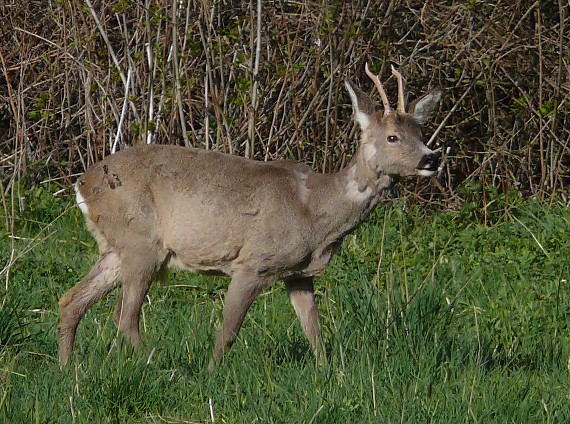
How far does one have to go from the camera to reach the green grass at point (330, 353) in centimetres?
455

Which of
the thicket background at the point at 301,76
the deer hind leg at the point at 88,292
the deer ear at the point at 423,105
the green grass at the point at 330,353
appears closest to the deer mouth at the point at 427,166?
the deer ear at the point at 423,105

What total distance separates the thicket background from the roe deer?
2.37 meters

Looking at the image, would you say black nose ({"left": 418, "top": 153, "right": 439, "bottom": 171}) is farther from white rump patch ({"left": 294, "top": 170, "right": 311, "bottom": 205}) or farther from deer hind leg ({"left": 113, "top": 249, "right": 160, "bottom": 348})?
deer hind leg ({"left": 113, "top": 249, "right": 160, "bottom": 348})

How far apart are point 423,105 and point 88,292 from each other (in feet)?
6.54

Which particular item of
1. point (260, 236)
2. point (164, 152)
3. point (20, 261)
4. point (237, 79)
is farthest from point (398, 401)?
point (237, 79)

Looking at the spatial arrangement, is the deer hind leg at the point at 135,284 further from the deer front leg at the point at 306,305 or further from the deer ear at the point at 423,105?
the deer ear at the point at 423,105

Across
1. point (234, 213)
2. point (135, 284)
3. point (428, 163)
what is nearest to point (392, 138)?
point (428, 163)

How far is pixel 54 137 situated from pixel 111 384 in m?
5.55

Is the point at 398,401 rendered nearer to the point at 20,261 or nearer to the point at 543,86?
the point at 20,261

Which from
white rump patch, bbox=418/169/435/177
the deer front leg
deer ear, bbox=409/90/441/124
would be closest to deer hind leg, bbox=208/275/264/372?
the deer front leg

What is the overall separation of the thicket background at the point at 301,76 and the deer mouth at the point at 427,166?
2.59m

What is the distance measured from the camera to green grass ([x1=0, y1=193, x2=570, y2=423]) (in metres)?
4.55

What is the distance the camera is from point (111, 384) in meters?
4.63

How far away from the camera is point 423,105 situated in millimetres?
6168
